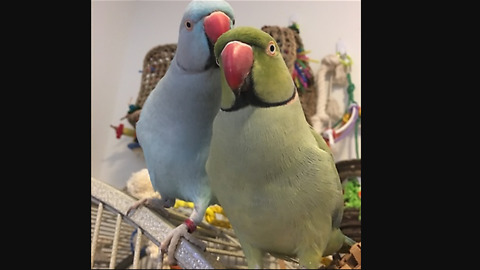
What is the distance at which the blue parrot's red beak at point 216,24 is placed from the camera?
377mm

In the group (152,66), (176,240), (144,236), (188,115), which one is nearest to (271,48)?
(188,115)

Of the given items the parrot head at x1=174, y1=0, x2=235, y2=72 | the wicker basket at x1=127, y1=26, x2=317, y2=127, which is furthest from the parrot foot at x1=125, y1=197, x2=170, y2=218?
the wicker basket at x1=127, y1=26, x2=317, y2=127

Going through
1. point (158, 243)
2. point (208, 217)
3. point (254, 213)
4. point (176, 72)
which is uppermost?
point (176, 72)

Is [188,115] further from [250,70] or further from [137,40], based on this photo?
[137,40]

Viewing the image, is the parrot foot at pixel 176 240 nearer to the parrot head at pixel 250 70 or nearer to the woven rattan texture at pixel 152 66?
the parrot head at pixel 250 70

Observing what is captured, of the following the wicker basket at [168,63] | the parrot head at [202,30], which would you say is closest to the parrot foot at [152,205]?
the parrot head at [202,30]

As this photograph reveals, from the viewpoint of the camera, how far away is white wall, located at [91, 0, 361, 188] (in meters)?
0.53

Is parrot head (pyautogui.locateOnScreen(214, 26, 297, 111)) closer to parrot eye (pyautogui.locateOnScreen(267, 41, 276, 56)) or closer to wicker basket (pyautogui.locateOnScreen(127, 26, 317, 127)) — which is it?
parrot eye (pyautogui.locateOnScreen(267, 41, 276, 56))

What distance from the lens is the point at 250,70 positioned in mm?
302
